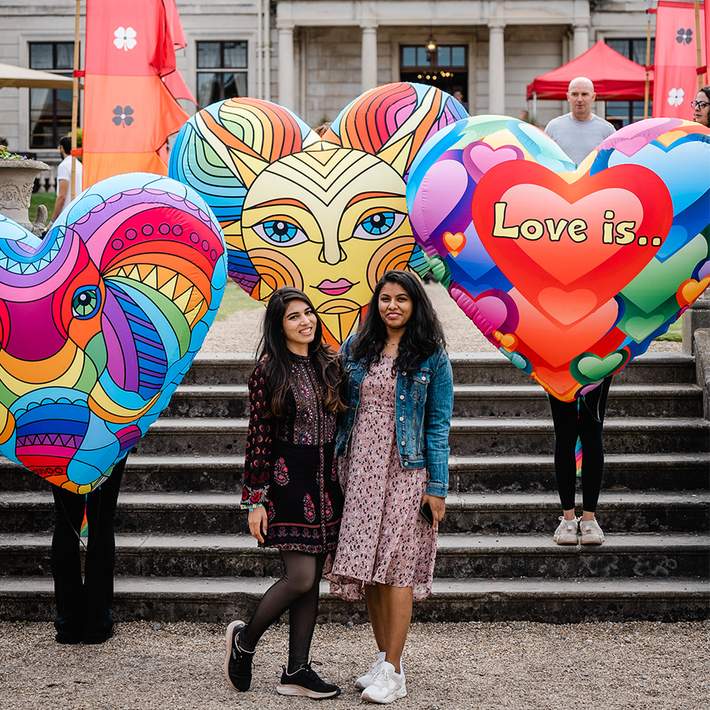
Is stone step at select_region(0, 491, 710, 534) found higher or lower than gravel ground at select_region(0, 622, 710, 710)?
higher

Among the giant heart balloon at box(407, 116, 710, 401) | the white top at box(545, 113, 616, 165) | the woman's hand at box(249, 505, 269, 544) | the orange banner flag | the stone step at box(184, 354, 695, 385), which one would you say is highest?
the orange banner flag

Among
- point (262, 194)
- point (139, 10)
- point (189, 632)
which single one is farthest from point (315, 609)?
point (139, 10)

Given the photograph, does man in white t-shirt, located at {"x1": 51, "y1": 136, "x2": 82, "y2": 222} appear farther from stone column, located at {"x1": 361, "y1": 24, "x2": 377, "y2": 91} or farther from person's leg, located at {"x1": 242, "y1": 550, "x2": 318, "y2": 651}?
stone column, located at {"x1": 361, "y1": 24, "x2": 377, "y2": 91}

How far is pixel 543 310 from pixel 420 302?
2.20ft

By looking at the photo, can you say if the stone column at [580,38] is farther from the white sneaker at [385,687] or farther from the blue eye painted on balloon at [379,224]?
the white sneaker at [385,687]

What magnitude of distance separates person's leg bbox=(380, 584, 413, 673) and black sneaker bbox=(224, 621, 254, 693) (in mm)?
511

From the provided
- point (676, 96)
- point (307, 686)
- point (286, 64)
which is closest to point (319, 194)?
point (307, 686)

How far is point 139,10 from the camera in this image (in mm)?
8531

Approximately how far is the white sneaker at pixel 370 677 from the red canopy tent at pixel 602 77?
1397cm

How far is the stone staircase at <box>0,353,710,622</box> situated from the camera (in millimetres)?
4887

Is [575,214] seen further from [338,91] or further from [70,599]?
[338,91]

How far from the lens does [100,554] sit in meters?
4.53

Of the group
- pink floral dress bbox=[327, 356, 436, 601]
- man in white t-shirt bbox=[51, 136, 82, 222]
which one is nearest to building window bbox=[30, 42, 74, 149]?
man in white t-shirt bbox=[51, 136, 82, 222]

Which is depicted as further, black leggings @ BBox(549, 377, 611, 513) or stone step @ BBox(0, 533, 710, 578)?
stone step @ BBox(0, 533, 710, 578)
